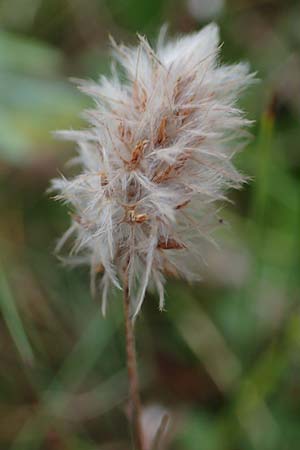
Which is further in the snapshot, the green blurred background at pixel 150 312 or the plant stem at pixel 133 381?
the green blurred background at pixel 150 312

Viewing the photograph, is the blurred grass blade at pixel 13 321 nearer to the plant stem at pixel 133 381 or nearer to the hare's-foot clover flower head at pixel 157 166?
the plant stem at pixel 133 381

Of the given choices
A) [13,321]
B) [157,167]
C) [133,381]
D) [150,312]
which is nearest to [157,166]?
[157,167]

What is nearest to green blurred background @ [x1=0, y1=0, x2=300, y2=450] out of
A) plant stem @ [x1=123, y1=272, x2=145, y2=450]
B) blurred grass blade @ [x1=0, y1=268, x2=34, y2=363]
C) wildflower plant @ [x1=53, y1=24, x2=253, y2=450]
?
blurred grass blade @ [x1=0, y1=268, x2=34, y2=363]

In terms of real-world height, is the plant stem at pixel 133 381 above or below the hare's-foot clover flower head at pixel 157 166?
below

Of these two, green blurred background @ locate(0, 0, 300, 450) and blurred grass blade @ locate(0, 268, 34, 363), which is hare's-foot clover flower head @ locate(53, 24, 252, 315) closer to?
green blurred background @ locate(0, 0, 300, 450)

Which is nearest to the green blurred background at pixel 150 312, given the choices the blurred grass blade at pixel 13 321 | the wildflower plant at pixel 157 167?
the blurred grass blade at pixel 13 321

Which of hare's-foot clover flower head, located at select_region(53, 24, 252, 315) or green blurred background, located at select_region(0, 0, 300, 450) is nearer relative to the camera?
hare's-foot clover flower head, located at select_region(53, 24, 252, 315)
